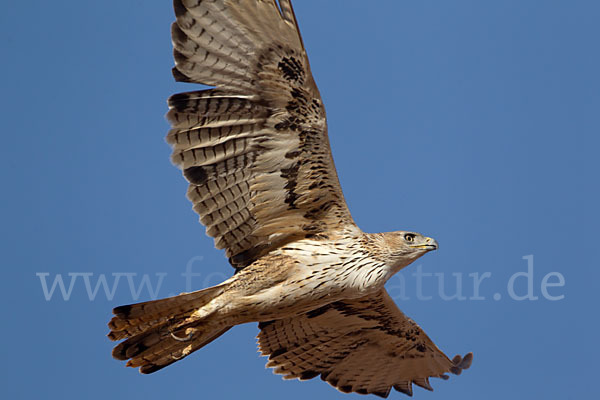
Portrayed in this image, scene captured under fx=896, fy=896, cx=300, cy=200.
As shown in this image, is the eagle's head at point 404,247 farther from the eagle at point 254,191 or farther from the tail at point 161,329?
the tail at point 161,329

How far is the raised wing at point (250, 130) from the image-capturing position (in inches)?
360

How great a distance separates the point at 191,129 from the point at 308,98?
127 cm

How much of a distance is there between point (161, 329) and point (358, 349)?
2.88m

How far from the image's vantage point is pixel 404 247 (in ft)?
32.3

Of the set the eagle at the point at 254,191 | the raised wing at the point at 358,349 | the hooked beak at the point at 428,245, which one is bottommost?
the raised wing at the point at 358,349

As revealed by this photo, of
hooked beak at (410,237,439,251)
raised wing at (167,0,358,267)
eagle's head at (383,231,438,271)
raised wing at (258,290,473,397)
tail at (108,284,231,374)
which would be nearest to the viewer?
raised wing at (167,0,358,267)

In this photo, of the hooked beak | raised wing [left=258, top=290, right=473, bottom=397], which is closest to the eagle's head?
Result: the hooked beak

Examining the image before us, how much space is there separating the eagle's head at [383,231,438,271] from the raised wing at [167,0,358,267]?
21.4 inches

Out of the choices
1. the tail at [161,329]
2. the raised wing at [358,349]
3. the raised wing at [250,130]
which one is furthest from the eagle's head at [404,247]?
the tail at [161,329]

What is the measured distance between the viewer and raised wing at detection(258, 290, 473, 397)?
1114 centimetres

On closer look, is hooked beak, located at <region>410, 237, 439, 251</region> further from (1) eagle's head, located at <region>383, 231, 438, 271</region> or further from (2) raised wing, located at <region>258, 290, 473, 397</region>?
(2) raised wing, located at <region>258, 290, 473, 397</region>

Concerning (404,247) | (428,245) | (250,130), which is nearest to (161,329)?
(250,130)

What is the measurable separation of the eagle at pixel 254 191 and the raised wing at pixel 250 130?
11 millimetres

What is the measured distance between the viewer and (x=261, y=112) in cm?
948
